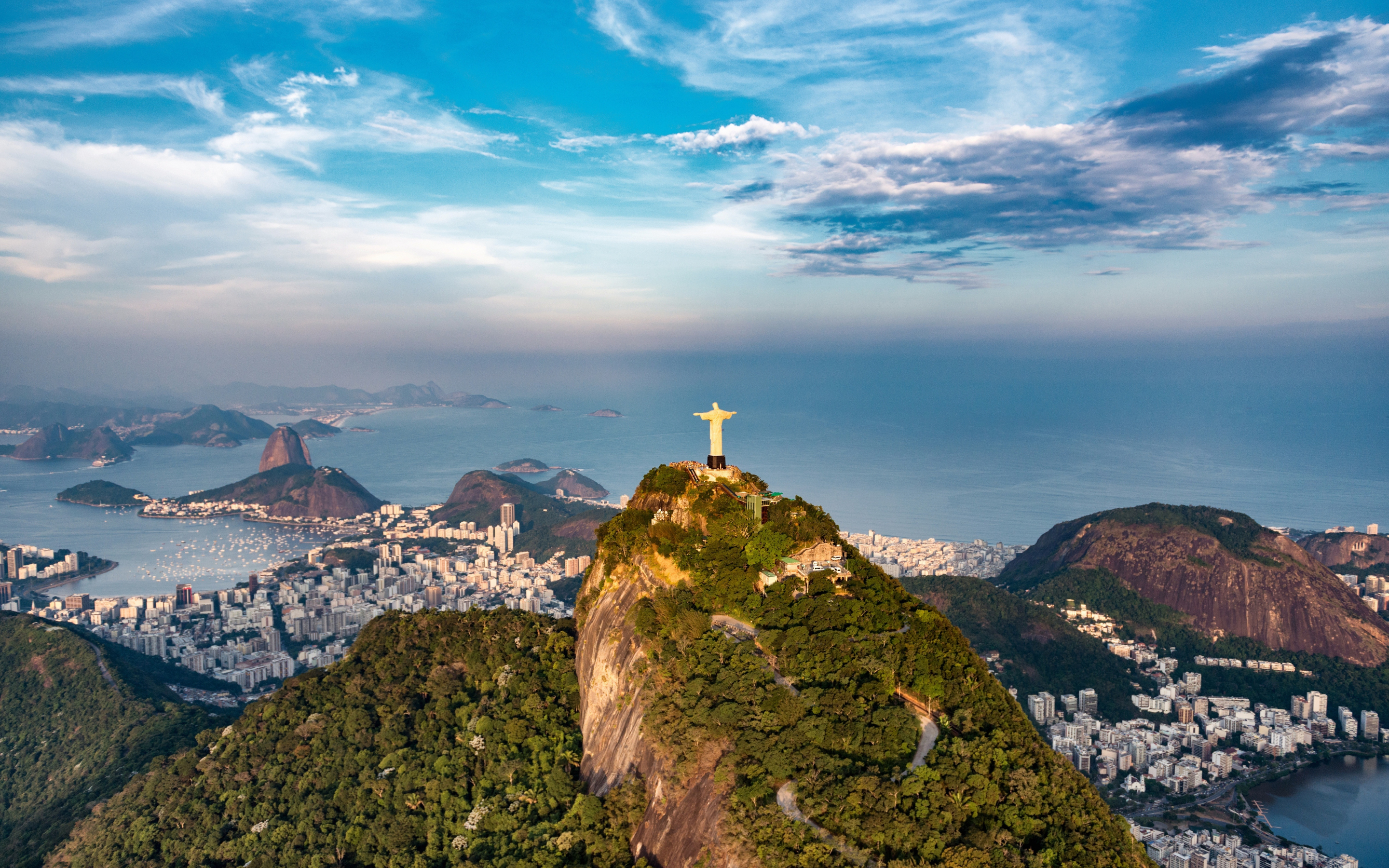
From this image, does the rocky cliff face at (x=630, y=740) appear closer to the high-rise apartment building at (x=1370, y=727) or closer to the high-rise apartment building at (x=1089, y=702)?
the high-rise apartment building at (x=1089, y=702)

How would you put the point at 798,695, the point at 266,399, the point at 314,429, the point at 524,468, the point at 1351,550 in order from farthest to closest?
the point at 266,399 < the point at 314,429 < the point at 524,468 < the point at 1351,550 < the point at 798,695

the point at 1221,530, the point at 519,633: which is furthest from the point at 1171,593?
the point at 519,633

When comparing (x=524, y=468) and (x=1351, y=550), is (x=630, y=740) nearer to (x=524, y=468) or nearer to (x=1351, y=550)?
(x=1351, y=550)

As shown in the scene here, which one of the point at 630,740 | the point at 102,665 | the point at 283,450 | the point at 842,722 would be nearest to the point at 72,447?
the point at 283,450

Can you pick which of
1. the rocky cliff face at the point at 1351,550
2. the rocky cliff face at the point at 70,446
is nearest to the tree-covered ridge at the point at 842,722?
the rocky cliff face at the point at 1351,550

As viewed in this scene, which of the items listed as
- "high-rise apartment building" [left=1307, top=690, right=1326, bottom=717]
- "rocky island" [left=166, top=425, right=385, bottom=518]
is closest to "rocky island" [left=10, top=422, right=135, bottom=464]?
"rocky island" [left=166, top=425, right=385, bottom=518]

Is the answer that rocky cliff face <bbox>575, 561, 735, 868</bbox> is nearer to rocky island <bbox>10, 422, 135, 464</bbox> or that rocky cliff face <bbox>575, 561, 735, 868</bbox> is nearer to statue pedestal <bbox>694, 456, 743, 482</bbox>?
statue pedestal <bbox>694, 456, 743, 482</bbox>
